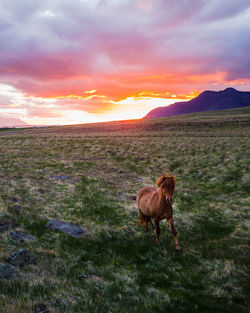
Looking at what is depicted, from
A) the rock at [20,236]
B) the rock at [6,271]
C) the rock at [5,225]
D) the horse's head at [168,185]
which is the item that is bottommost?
the rock at [20,236]

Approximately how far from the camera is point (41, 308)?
14.3ft

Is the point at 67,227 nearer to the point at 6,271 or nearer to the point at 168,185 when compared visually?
the point at 6,271

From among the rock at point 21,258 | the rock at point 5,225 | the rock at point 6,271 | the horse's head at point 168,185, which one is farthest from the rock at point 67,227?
the horse's head at point 168,185

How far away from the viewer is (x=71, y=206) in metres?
11.7

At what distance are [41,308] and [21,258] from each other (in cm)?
211

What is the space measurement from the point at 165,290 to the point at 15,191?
10596 mm

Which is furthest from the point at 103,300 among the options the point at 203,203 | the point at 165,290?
the point at 203,203

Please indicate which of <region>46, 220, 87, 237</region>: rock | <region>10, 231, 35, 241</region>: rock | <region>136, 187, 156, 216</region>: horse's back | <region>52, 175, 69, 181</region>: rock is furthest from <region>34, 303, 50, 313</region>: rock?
<region>52, 175, 69, 181</region>: rock

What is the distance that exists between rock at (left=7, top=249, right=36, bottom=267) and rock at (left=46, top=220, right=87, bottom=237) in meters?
2.29

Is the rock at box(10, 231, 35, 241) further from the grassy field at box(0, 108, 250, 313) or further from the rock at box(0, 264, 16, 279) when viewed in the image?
the rock at box(0, 264, 16, 279)

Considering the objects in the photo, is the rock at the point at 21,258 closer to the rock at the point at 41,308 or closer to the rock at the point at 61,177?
the rock at the point at 41,308

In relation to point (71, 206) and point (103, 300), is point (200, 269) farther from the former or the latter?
point (71, 206)

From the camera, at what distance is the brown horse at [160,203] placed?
304 inches

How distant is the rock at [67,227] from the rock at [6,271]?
308 cm
